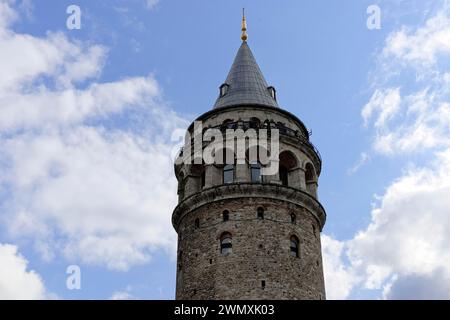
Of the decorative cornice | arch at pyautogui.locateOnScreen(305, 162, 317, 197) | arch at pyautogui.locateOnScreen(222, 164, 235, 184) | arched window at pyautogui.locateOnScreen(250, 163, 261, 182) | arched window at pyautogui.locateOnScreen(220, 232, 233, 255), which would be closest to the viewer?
arched window at pyautogui.locateOnScreen(220, 232, 233, 255)

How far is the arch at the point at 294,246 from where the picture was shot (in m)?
38.0

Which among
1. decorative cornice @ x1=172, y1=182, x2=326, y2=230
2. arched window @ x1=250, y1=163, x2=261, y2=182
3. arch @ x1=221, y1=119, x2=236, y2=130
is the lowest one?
decorative cornice @ x1=172, y1=182, x2=326, y2=230

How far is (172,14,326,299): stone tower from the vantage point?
3656cm

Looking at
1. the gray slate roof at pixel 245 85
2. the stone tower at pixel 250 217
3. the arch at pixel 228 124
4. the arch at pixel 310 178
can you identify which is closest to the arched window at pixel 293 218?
the stone tower at pixel 250 217

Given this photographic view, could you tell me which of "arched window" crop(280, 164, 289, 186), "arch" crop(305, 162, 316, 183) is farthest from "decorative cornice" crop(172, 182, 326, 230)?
"arch" crop(305, 162, 316, 183)

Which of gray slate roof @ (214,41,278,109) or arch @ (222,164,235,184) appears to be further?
gray slate roof @ (214,41,278,109)

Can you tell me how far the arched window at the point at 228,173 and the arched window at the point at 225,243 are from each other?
415 centimetres

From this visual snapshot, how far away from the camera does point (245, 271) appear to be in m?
36.3

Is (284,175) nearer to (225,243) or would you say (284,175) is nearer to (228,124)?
(228,124)

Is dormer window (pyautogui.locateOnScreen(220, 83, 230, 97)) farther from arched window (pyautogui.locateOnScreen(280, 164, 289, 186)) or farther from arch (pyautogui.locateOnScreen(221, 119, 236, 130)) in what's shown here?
arched window (pyautogui.locateOnScreen(280, 164, 289, 186))
